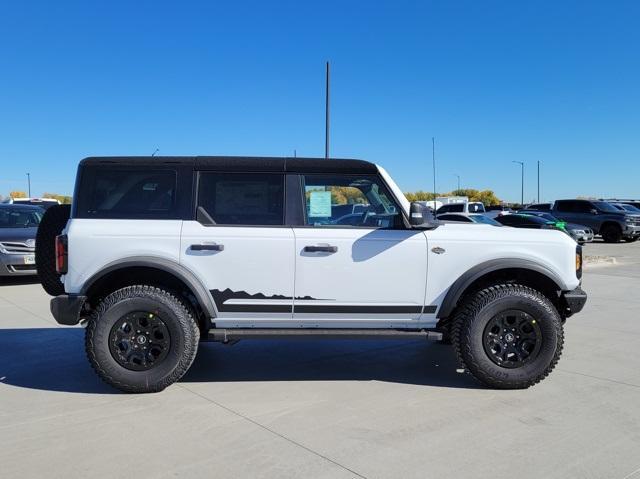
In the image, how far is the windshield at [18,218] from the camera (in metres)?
11.7

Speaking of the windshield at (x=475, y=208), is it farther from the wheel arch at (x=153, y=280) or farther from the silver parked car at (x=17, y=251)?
the wheel arch at (x=153, y=280)

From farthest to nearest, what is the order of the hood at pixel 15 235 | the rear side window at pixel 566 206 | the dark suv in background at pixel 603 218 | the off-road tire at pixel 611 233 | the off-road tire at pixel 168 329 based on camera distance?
the rear side window at pixel 566 206 → the off-road tire at pixel 611 233 → the dark suv in background at pixel 603 218 → the hood at pixel 15 235 → the off-road tire at pixel 168 329

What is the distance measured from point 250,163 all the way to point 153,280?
1.27m

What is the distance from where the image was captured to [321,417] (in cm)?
400

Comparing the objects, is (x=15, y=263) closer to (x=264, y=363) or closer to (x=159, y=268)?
(x=264, y=363)

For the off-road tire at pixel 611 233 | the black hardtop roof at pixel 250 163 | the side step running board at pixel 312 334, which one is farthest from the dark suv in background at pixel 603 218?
the black hardtop roof at pixel 250 163

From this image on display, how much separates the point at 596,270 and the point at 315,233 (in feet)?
36.6

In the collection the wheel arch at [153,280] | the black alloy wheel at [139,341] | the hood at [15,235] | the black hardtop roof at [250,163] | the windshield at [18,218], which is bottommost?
the black alloy wheel at [139,341]

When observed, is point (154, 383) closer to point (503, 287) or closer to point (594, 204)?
point (503, 287)

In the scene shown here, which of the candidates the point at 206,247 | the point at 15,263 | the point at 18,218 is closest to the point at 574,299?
the point at 206,247

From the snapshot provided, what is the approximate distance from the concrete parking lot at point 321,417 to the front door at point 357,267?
0.64 meters

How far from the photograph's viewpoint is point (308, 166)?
4.66 metres

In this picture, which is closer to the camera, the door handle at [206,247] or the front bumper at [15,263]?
the door handle at [206,247]

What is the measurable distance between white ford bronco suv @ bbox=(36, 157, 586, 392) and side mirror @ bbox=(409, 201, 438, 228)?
0.06 ft
